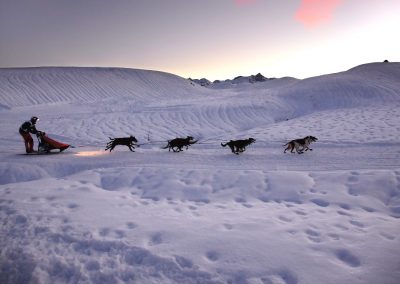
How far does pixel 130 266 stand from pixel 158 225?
86cm

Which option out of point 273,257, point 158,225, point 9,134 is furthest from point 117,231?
point 9,134

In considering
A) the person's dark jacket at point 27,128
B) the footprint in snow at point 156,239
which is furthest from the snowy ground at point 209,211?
the person's dark jacket at point 27,128

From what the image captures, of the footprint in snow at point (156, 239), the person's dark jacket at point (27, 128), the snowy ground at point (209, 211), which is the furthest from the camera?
the person's dark jacket at point (27, 128)

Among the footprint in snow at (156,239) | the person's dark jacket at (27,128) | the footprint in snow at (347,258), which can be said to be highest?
the person's dark jacket at (27,128)

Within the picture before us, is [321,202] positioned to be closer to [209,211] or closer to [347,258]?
[347,258]

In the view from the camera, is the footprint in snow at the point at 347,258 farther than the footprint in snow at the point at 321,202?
No

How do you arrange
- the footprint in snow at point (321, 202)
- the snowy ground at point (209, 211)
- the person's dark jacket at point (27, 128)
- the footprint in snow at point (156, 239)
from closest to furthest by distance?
1. the snowy ground at point (209, 211)
2. the footprint in snow at point (156, 239)
3. the footprint in snow at point (321, 202)
4. the person's dark jacket at point (27, 128)

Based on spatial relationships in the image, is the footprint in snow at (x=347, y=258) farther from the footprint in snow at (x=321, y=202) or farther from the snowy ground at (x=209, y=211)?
the footprint in snow at (x=321, y=202)

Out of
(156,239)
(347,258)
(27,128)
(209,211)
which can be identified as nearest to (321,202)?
(347,258)

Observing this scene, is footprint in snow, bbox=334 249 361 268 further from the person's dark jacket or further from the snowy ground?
the person's dark jacket

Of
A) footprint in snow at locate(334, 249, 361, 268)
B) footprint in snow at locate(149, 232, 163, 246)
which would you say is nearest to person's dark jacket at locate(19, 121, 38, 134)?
footprint in snow at locate(149, 232, 163, 246)

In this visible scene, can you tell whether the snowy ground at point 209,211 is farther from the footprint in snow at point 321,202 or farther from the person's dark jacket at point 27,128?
the person's dark jacket at point 27,128

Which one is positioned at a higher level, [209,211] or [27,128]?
[27,128]

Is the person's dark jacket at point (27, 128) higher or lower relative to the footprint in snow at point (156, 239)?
higher
